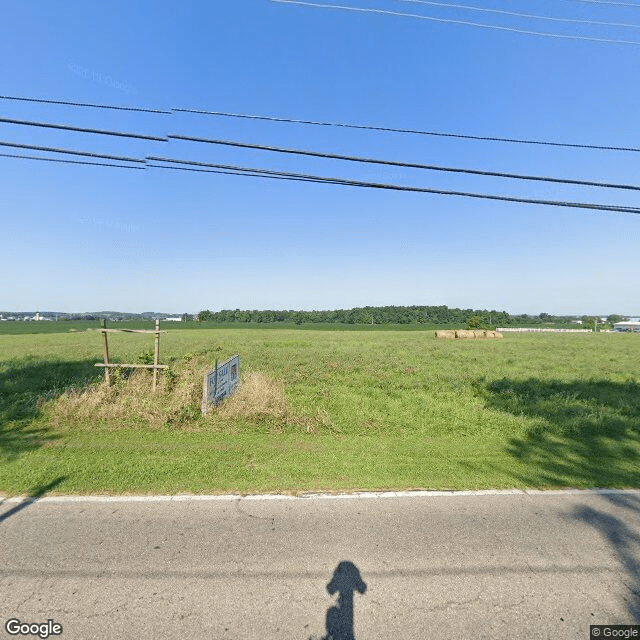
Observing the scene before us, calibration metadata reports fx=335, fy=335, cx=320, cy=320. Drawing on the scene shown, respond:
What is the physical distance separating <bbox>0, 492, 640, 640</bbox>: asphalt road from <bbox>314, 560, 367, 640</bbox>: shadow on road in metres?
0.01

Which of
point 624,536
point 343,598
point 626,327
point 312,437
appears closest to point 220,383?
point 312,437

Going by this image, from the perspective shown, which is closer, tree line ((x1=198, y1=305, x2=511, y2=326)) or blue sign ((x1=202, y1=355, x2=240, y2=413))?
blue sign ((x1=202, y1=355, x2=240, y2=413))

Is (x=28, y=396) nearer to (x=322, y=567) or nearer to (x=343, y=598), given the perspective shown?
(x=322, y=567)

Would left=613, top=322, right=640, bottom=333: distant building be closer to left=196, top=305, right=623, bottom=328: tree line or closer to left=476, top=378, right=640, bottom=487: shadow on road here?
left=196, top=305, right=623, bottom=328: tree line

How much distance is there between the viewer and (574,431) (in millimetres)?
7723

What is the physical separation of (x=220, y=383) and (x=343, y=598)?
6580 mm

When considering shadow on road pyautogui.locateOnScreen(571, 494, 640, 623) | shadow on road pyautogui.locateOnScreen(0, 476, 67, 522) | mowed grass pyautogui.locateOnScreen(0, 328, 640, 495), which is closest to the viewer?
shadow on road pyautogui.locateOnScreen(571, 494, 640, 623)

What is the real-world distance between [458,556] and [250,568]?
2135 mm

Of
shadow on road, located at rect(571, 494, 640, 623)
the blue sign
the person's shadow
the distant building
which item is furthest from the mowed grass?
the distant building

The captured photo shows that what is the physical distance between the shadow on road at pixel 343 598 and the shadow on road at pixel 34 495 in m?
4.09

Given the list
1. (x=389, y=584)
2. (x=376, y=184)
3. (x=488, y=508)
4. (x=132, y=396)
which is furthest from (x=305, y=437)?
(x=376, y=184)

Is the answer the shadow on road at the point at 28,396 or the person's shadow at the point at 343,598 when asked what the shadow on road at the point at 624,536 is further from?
the shadow on road at the point at 28,396

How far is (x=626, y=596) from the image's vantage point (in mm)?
2992

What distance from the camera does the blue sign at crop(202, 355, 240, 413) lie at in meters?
8.10
